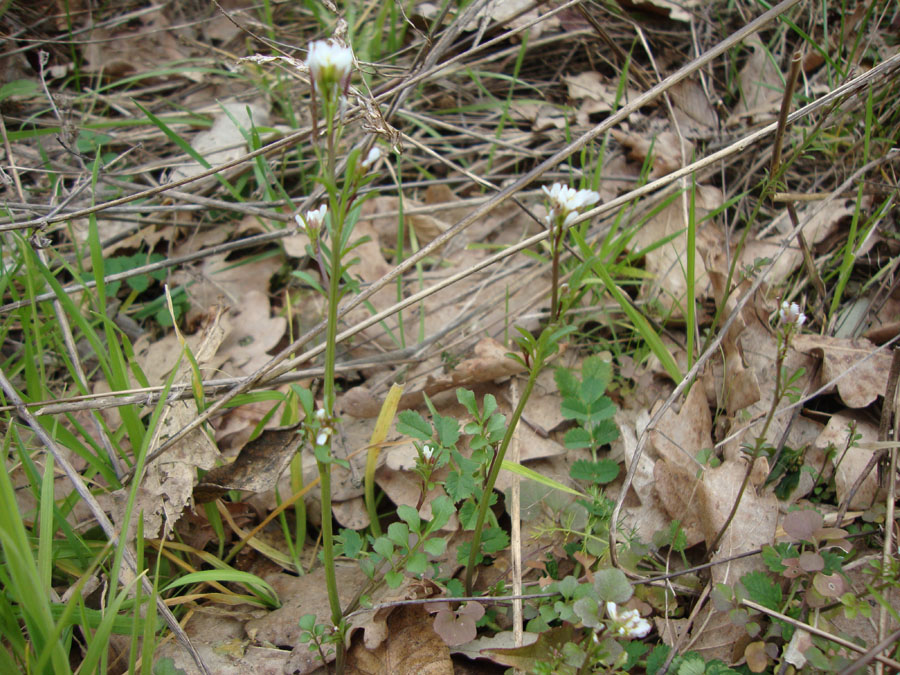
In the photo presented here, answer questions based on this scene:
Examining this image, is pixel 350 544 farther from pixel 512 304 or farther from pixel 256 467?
pixel 512 304

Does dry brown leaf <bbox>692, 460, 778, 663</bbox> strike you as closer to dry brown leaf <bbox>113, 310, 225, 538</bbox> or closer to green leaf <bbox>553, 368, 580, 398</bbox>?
green leaf <bbox>553, 368, 580, 398</bbox>

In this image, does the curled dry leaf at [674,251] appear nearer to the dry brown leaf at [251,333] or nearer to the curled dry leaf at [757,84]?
the curled dry leaf at [757,84]

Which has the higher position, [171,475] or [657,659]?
[171,475]

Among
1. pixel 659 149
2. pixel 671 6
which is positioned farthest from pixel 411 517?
pixel 671 6

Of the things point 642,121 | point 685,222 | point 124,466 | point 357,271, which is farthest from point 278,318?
point 642,121

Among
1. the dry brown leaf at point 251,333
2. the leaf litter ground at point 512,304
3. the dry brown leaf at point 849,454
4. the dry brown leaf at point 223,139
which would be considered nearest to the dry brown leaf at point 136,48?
the leaf litter ground at point 512,304
